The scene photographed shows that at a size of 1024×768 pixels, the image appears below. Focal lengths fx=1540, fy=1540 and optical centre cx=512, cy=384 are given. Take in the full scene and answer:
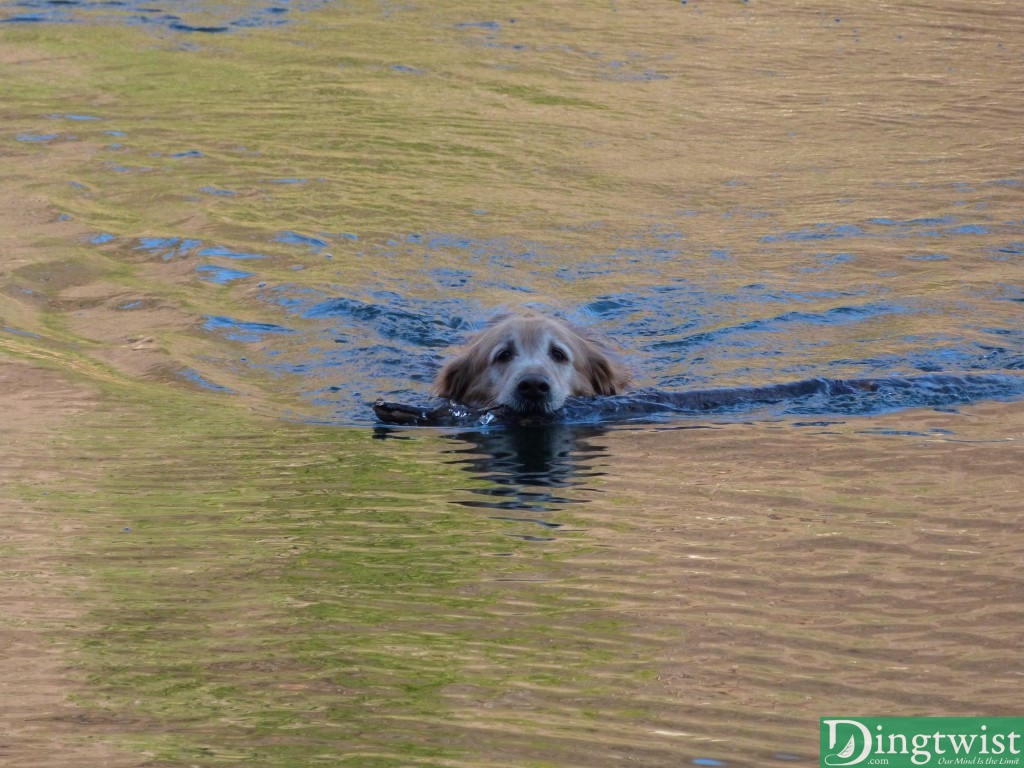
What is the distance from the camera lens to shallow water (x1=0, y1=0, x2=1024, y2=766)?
396 cm

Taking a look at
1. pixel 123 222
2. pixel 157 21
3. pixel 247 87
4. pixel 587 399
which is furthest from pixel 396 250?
pixel 157 21

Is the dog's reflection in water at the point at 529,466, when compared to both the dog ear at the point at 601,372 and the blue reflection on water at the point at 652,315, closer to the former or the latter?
the dog ear at the point at 601,372

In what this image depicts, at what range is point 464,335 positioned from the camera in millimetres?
8945

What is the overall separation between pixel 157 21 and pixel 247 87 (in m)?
2.90

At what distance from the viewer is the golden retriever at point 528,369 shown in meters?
7.28

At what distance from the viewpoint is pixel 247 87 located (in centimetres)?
1438

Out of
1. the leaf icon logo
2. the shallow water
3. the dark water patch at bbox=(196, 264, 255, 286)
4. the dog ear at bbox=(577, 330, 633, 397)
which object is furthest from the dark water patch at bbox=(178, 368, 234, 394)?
the leaf icon logo

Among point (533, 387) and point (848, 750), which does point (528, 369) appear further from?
point (848, 750)

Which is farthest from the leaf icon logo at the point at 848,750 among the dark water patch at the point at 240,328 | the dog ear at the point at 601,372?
the dark water patch at the point at 240,328

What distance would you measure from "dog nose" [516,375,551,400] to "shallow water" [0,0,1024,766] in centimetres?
20

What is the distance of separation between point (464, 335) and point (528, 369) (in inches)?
66.3

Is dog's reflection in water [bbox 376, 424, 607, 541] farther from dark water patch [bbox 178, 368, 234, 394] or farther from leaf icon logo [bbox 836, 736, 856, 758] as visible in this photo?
leaf icon logo [bbox 836, 736, 856, 758]

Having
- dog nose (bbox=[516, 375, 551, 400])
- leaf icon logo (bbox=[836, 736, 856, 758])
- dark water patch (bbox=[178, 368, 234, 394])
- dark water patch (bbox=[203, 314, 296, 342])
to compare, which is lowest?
dark water patch (bbox=[178, 368, 234, 394])

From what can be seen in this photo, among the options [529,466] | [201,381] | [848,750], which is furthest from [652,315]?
[848,750]
